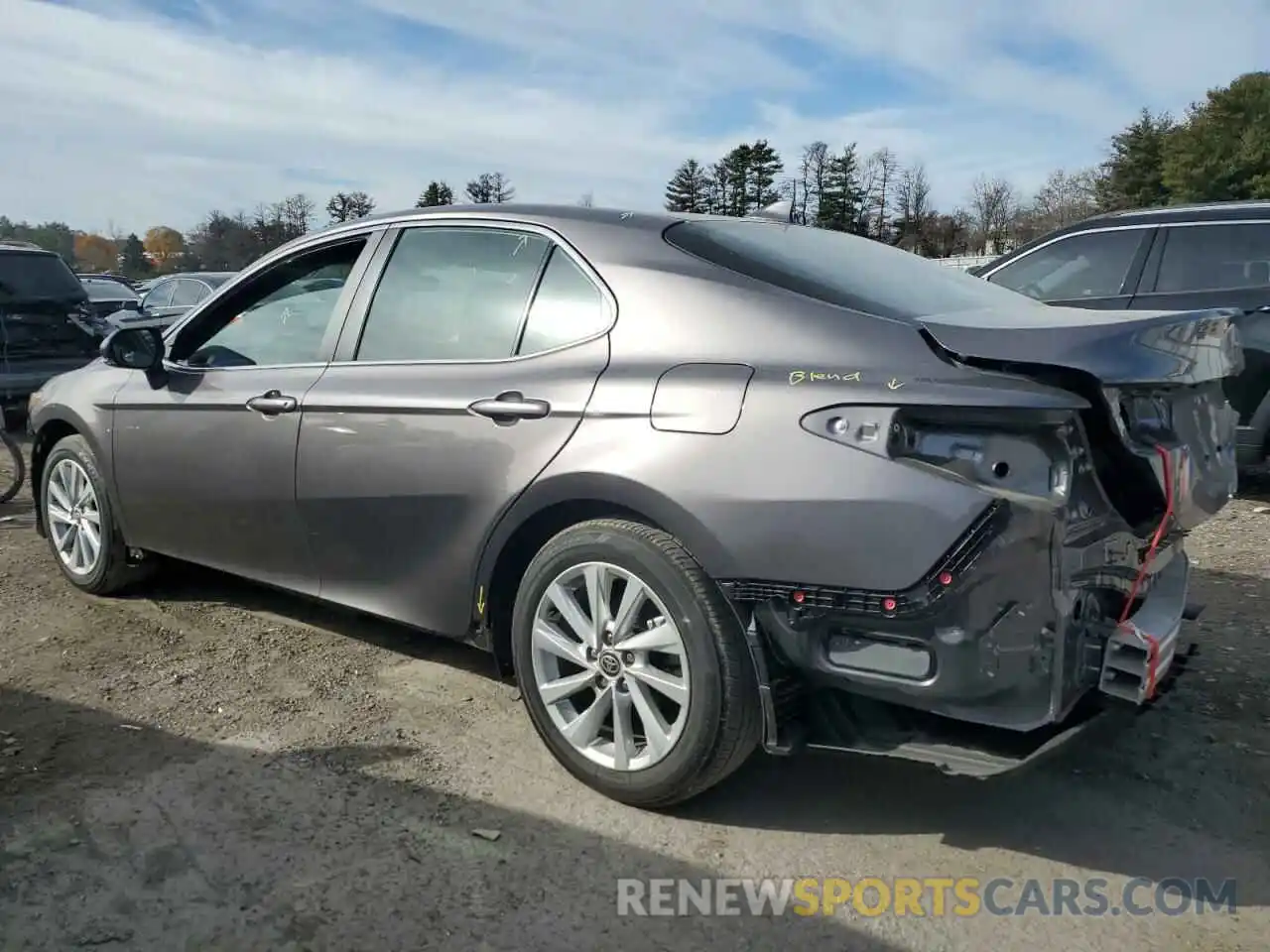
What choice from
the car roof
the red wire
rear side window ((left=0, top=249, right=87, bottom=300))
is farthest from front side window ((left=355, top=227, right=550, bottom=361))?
the car roof

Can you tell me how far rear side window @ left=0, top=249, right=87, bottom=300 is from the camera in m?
9.71

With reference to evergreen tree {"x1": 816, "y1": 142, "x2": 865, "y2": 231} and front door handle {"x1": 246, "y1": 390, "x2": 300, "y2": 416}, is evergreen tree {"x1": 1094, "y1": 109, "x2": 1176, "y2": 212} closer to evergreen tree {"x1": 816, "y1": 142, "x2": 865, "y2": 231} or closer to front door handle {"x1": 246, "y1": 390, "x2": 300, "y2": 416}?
evergreen tree {"x1": 816, "y1": 142, "x2": 865, "y2": 231}

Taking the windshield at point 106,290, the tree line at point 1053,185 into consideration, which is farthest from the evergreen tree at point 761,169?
the windshield at point 106,290

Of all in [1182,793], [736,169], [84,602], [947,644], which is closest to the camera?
[947,644]

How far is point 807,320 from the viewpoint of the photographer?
2740mm

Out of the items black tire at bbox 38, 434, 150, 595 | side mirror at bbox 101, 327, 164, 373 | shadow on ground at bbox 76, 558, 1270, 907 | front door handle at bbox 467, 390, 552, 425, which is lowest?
shadow on ground at bbox 76, 558, 1270, 907

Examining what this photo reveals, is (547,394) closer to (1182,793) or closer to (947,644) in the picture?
(947,644)

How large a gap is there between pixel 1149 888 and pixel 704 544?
1397mm

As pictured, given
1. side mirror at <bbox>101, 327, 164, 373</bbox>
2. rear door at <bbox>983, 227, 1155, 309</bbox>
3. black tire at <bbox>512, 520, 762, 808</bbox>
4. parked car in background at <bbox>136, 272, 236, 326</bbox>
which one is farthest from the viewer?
parked car in background at <bbox>136, 272, 236, 326</bbox>

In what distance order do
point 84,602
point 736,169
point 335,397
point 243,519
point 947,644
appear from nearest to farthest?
1. point 947,644
2. point 335,397
3. point 243,519
4. point 84,602
5. point 736,169

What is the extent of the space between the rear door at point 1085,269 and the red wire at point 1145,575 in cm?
441

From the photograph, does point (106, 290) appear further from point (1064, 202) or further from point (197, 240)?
point (1064, 202)

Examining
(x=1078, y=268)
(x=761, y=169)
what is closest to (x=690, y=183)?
(x=761, y=169)

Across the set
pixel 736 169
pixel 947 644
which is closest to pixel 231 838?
pixel 947 644
